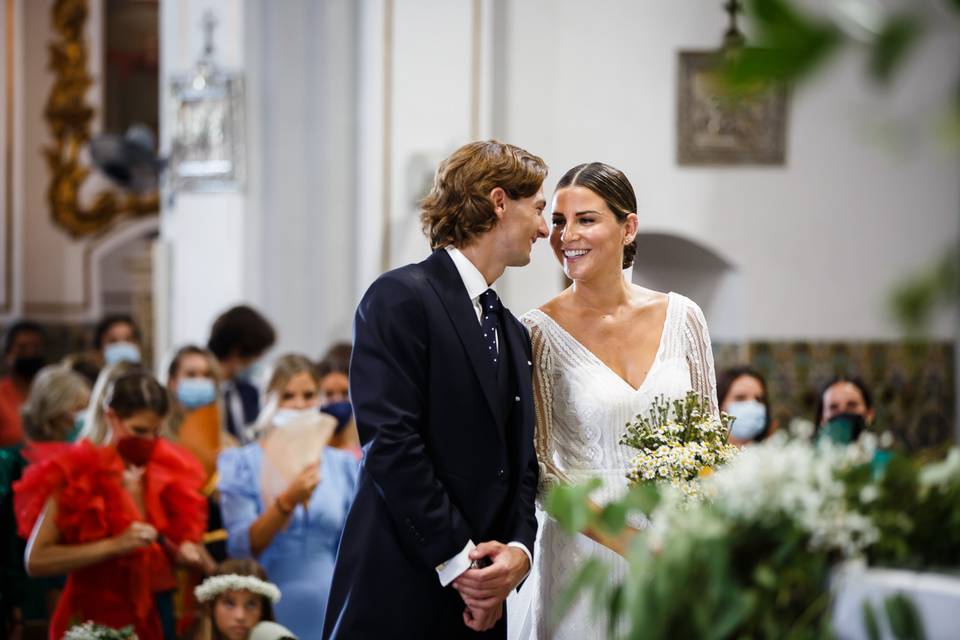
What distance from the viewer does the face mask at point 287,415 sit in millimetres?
5107

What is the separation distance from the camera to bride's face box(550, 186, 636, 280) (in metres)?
3.31

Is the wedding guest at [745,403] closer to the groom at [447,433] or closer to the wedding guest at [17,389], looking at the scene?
the groom at [447,433]

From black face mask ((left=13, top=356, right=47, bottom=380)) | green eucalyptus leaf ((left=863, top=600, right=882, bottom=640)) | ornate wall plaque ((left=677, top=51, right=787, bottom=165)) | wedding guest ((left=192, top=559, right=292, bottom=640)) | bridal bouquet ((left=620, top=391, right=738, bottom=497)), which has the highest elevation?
ornate wall plaque ((left=677, top=51, right=787, bottom=165))

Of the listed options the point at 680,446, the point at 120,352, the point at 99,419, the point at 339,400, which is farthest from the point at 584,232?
the point at 120,352

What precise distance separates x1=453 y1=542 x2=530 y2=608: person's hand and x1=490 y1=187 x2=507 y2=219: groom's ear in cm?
75

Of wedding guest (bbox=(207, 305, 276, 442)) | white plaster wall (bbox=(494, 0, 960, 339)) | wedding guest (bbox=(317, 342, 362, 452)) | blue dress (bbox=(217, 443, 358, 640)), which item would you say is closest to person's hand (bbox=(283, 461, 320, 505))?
blue dress (bbox=(217, 443, 358, 640))

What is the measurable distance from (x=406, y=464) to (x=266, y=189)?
640cm

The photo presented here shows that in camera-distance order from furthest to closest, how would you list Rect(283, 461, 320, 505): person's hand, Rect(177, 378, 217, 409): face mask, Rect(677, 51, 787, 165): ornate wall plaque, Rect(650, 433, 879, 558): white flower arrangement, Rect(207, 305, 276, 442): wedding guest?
1. Rect(677, 51, 787, 165): ornate wall plaque
2. Rect(207, 305, 276, 442): wedding guest
3. Rect(177, 378, 217, 409): face mask
4. Rect(283, 461, 320, 505): person's hand
5. Rect(650, 433, 879, 558): white flower arrangement

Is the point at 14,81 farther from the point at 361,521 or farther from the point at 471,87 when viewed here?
the point at 361,521

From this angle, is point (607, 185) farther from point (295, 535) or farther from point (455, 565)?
point (295, 535)

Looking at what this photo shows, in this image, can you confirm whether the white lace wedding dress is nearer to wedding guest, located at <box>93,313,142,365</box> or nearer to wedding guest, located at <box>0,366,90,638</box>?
wedding guest, located at <box>0,366,90,638</box>

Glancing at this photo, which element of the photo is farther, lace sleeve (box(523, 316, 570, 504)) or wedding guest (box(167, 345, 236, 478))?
wedding guest (box(167, 345, 236, 478))

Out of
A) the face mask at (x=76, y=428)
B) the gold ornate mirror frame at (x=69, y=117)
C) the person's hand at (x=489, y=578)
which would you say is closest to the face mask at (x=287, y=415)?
the face mask at (x=76, y=428)

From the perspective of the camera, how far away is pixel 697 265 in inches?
360
